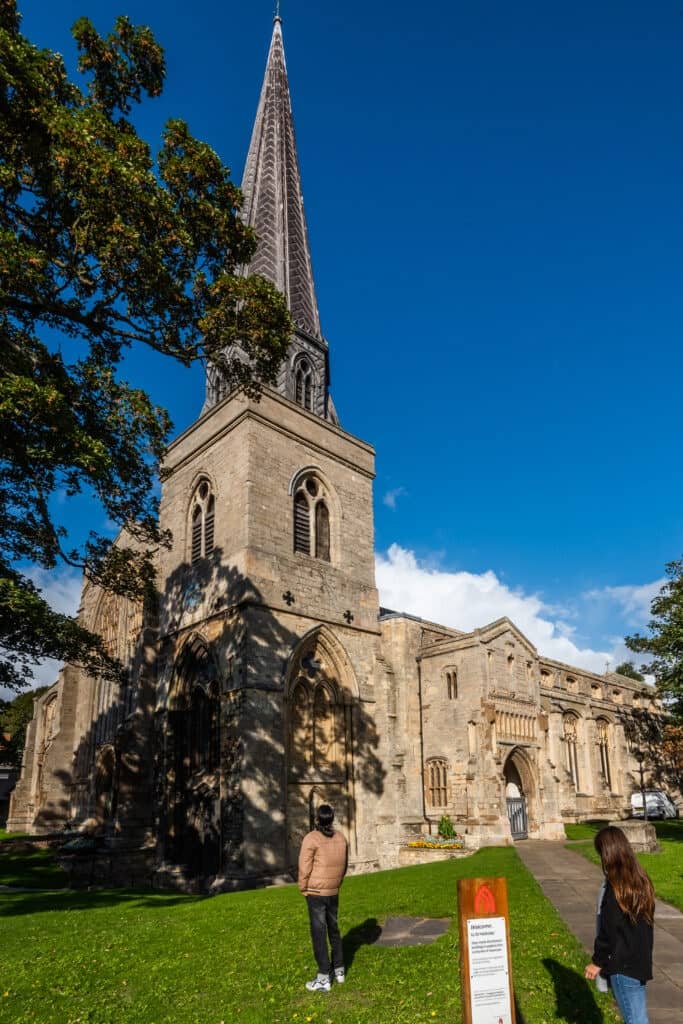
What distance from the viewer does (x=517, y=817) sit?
27.3 meters

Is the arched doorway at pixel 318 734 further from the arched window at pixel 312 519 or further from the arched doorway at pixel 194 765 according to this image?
the arched window at pixel 312 519

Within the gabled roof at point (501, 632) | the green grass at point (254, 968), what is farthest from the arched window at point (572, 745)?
the green grass at point (254, 968)

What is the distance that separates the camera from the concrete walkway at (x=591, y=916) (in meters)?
6.22

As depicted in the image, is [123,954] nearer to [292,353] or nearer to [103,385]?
[103,385]

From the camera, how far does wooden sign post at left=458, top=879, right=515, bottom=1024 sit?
4375mm

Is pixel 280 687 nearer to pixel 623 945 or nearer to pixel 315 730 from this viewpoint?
pixel 315 730

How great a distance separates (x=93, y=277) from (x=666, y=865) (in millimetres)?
17015

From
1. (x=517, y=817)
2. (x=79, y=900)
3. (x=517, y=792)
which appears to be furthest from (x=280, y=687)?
(x=517, y=792)

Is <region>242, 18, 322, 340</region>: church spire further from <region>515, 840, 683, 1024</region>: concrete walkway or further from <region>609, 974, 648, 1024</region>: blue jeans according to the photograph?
<region>609, 974, 648, 1024</region>: blue jeans

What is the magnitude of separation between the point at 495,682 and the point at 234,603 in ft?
41.2

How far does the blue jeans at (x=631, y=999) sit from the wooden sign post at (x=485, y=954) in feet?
2.21

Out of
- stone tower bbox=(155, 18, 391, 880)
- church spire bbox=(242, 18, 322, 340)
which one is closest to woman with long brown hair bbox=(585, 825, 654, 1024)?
stone tower bbox=(155, 18, 391, 880)

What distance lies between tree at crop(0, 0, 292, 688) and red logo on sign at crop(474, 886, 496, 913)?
957 centimetres

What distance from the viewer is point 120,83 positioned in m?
13.3
